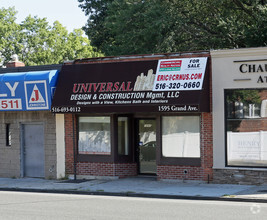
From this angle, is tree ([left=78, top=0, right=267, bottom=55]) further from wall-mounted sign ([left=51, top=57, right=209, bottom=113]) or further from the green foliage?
the green foliage

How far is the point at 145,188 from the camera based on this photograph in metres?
16.3

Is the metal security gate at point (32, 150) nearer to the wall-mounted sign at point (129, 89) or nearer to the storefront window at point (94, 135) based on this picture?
the storefront window at point (94, 135)

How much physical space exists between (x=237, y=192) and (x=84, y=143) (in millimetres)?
6954

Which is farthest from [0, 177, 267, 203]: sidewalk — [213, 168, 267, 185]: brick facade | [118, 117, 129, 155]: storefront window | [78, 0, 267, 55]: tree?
[78, 0, 267, 55]: tree

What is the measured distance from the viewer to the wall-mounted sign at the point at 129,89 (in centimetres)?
1661

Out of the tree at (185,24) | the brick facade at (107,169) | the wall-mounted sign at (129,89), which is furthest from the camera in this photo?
the tree at (185,24)

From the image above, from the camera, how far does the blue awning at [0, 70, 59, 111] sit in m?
19.1

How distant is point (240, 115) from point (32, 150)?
8763 millimetres

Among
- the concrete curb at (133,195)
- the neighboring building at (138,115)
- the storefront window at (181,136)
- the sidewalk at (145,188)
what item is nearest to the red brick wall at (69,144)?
the neighboring building at (138,115)

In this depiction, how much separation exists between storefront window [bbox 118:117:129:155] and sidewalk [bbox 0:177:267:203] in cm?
115

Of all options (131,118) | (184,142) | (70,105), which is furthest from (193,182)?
(70,105)

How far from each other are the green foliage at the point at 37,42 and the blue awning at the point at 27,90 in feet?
137

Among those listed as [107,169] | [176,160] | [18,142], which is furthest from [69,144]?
[176,160]

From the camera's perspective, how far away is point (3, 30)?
2391 inches
